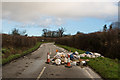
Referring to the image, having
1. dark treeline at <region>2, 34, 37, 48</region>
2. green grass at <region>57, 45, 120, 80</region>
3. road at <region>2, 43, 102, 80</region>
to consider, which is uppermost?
dark treeline at <region>2, 34, 37, 48</region>

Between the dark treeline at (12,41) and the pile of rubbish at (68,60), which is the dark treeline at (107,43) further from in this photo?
the dark treeline at (12,41)

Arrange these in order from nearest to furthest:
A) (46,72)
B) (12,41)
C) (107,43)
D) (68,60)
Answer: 1. (46,72)
2. (68,60)
3. (107,43)
4. (12,41)

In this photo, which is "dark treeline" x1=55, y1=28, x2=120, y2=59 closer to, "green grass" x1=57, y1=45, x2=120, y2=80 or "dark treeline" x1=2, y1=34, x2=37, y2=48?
"green grass" x1=57, y1=45, x2=120, y2=80

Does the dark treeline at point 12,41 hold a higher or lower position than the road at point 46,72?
higher

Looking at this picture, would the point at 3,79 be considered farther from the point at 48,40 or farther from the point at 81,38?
the point at 48,40

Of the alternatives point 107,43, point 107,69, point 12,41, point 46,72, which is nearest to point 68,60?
point 46,72

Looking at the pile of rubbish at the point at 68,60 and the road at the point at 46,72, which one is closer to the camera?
the road at the point at 46,72

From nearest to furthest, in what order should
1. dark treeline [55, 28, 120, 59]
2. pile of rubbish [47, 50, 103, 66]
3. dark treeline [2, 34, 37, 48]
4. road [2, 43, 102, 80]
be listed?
road [2, 43, 102, 80]
pile of rubbish [47, 50, 103, 66]
dark treeline [55, 28, 120, 59]
dark treeline [2, 34, 37, 48]

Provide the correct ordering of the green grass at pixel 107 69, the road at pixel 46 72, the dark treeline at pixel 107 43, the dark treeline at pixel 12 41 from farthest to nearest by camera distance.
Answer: the dark treeline at pixel 12 41 → the dark treeline at pixel 107 43 → the road at pixel 46 72 → the green grass at pixel 107 69

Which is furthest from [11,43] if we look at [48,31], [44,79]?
[48,31]

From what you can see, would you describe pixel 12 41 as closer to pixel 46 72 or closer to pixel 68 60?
pixel 68 60

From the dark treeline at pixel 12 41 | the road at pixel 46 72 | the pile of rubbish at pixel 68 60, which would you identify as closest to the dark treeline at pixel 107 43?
the pile of rubbish at pixel 68 60

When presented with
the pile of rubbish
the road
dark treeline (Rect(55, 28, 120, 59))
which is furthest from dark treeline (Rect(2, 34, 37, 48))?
dark treeline (Rect(55, 28, 120, 59))

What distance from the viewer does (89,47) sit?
19828mm
